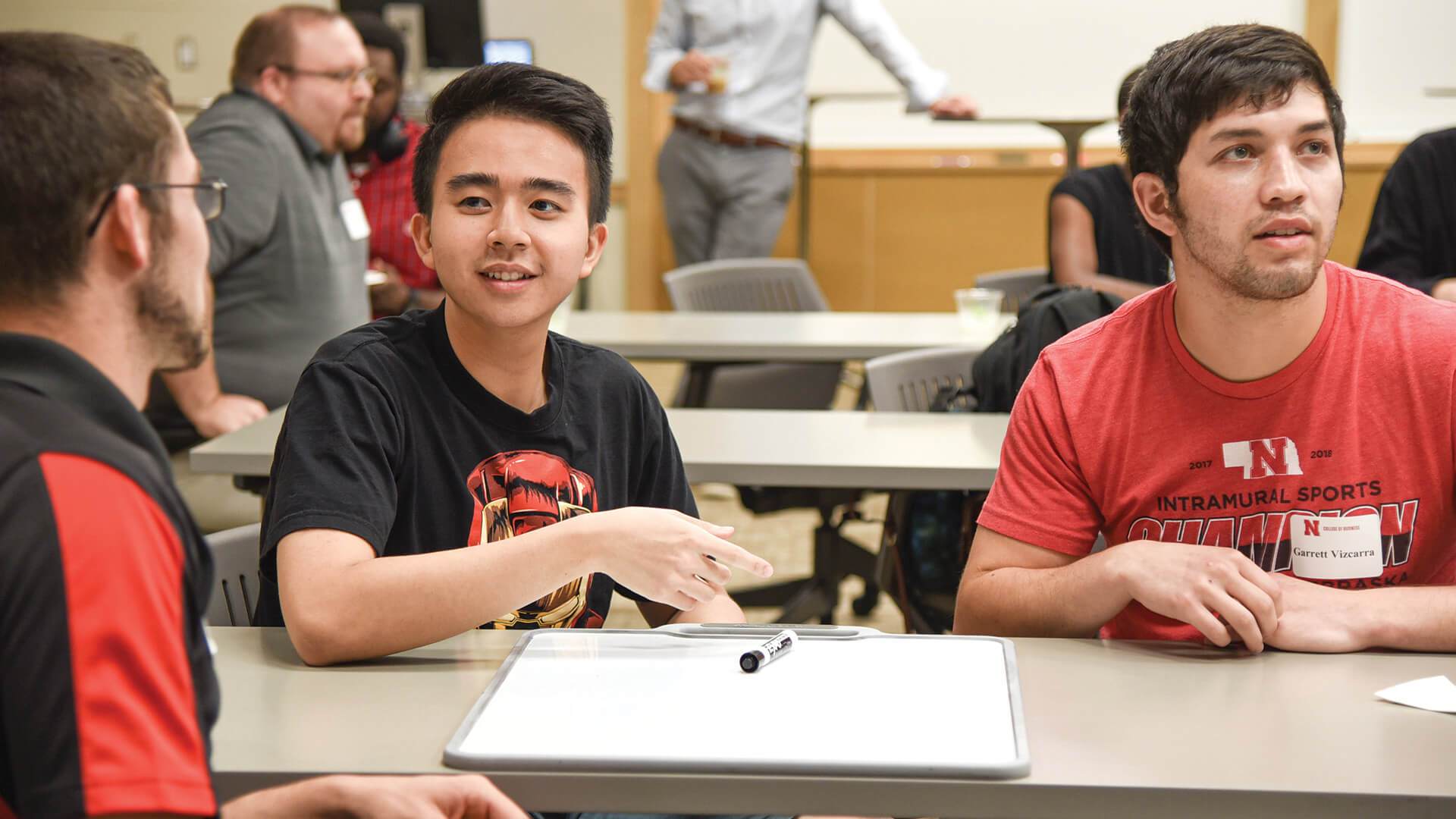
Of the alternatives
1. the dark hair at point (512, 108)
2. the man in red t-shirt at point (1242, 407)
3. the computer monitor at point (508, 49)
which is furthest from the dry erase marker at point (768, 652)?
the computer monitor at point (508, 49)

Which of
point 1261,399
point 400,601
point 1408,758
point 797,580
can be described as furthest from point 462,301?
point 797,580

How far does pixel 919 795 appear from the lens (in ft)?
2.79

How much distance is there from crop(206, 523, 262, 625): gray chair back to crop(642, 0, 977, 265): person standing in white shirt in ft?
10.4

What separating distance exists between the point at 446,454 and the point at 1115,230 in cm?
254

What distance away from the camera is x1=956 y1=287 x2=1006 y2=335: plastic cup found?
9.36 ft

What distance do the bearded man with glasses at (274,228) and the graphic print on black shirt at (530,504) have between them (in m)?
1.18

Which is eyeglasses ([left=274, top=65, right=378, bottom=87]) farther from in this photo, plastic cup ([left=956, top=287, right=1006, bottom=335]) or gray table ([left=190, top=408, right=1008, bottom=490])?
plastic cup ([left=956, top=287, right=1006, bottom=335])

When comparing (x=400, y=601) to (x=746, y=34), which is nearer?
(x=400, y=601)

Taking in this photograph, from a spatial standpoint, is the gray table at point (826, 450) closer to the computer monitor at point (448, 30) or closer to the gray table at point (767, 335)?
the gray table at point (767, 335)

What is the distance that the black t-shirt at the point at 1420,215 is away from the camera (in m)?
2.46

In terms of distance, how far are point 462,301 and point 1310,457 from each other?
2.80 feet

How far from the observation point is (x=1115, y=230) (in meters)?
3.38

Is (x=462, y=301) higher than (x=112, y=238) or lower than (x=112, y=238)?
lower

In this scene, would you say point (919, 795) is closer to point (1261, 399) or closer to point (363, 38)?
point (1261, 399)
